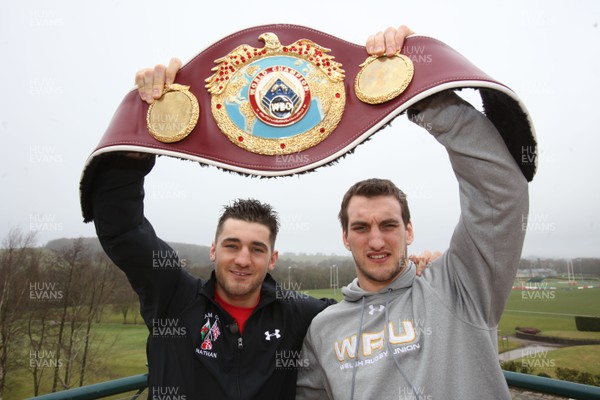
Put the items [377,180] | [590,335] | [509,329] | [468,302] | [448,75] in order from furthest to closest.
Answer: [509,329] < [590,335] < [377,180] < [468,302] < [448,75]

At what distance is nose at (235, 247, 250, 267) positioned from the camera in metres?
3.06

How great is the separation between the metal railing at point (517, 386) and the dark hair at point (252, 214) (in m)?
1.55

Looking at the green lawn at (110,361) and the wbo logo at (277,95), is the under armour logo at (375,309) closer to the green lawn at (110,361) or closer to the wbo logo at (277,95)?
the wbo logo at (277,95)

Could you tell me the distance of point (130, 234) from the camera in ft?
8.21

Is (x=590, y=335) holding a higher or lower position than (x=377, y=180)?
lower

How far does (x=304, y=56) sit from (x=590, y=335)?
56.2 m

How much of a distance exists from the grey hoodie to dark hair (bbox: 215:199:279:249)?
1119 millimetres

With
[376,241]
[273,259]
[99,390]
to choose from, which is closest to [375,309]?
[376,241]

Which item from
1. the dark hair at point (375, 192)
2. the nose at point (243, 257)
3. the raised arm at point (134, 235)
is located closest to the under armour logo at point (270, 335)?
the nose at point (243, 257)

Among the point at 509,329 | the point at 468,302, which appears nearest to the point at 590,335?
the point at 509,329

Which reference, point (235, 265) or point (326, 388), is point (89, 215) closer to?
point (235, 265)

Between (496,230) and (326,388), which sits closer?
(496,230)

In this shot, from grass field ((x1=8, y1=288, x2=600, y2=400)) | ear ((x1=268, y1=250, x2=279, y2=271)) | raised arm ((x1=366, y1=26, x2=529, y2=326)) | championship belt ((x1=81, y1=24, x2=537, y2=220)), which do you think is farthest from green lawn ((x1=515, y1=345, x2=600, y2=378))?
championship belt ((x1=81, y1=24, x2=537, y2=220))

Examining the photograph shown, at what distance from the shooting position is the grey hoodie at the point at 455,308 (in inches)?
82.2
